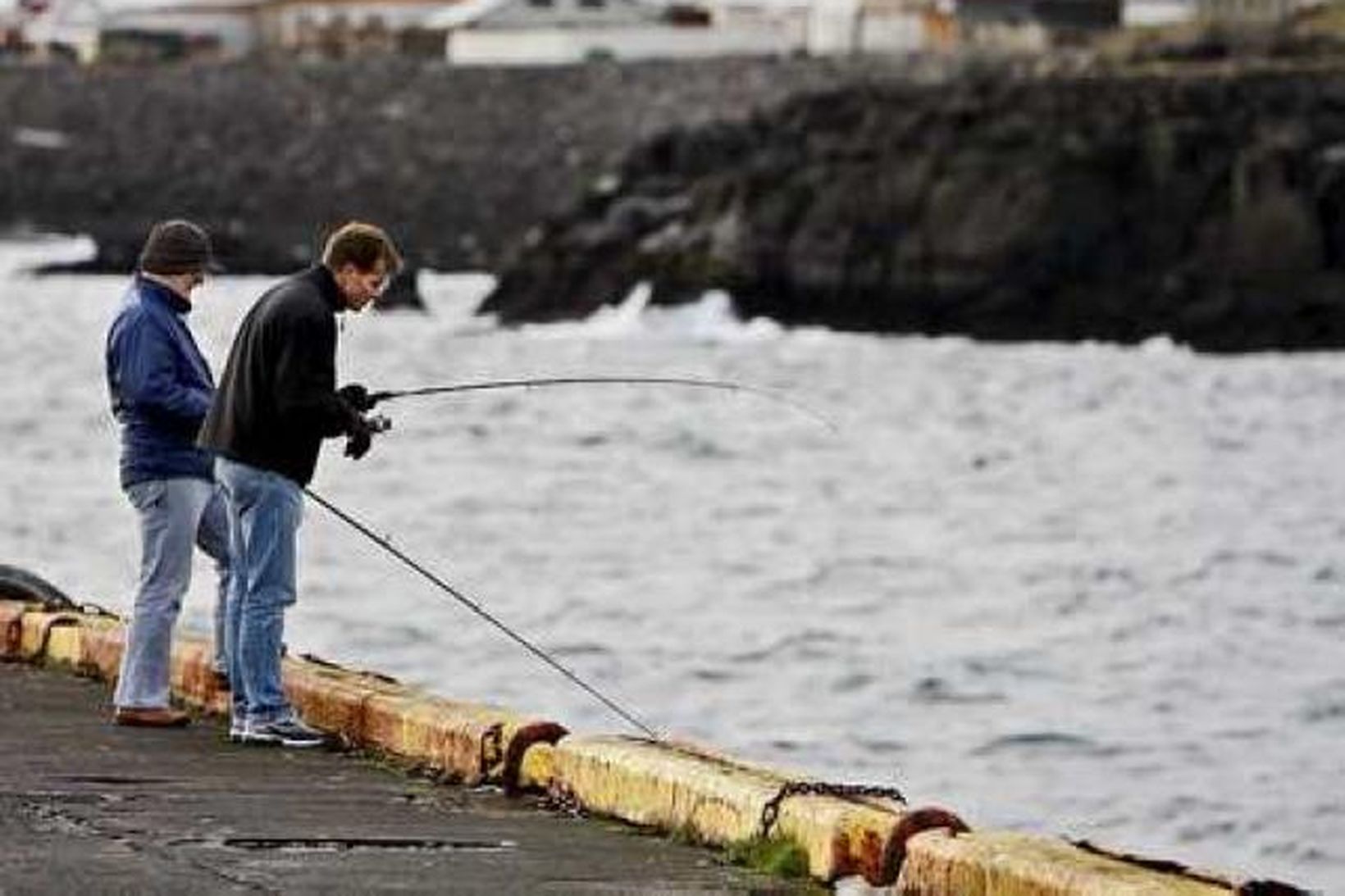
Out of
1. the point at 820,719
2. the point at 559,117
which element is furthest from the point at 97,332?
the point at 820,719

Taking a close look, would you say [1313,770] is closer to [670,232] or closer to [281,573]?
[281,573]

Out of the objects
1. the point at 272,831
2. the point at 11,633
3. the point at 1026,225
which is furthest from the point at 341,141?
the point at 272,831

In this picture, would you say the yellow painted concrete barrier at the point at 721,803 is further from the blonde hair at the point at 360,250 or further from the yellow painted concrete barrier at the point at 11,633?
the yellow painted concrete barrier at the point at 11,633

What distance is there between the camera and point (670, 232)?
87250 millimetres

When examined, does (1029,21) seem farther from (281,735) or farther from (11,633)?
(281,735)

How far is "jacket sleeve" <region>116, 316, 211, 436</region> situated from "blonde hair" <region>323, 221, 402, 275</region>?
83 cm

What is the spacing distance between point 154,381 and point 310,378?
80 cm

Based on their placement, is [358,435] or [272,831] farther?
[358,435]

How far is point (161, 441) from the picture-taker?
13688mm

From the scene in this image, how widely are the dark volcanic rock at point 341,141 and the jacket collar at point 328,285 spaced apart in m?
107

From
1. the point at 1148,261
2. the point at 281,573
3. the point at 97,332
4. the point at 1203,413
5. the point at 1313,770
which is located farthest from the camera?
the point at 97,332

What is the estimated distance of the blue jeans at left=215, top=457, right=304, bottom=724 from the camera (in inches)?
518

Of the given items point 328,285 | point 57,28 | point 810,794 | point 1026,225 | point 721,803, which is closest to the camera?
point 810,794

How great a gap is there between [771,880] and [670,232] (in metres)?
76.6
